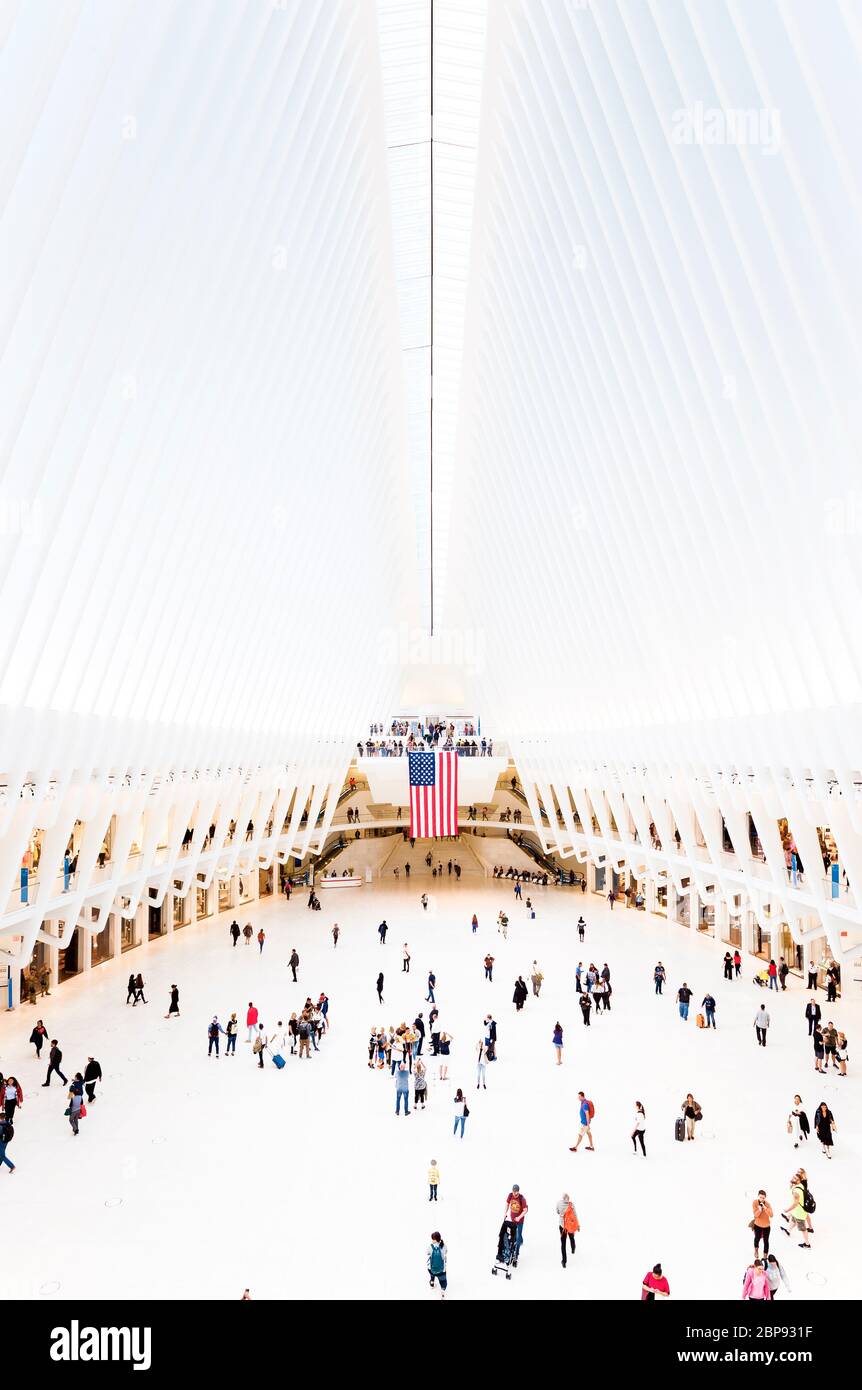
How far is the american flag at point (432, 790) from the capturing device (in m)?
29.6

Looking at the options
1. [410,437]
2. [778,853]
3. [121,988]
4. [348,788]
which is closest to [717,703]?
[778,853]

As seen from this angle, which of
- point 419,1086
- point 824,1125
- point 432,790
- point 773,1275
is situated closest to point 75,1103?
point 419,1086

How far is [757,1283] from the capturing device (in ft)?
23.6

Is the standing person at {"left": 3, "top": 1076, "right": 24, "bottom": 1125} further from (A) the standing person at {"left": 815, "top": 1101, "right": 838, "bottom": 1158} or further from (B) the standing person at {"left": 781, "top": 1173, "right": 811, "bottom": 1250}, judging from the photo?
(A) the standing person at {"left": 815, "top": 1101, "right": 838, "bottom": 1158}

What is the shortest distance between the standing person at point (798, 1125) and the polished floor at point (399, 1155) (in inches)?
8.7

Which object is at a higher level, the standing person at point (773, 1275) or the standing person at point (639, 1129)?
the standing person at point (639, 1129)

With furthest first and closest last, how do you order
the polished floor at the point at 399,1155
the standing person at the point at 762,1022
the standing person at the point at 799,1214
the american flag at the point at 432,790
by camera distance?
the american flag at the point at 432,790
the standing person at the point at 762,1022
the standing person at the point at 799,1214
the polished floor at the point at 399,1155

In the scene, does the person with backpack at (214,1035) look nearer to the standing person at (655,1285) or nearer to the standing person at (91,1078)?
the standing person at (91,1078)

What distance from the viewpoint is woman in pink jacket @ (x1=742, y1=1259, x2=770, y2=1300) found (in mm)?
7184

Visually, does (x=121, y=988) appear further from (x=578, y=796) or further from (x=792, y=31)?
(x=792, y=31)

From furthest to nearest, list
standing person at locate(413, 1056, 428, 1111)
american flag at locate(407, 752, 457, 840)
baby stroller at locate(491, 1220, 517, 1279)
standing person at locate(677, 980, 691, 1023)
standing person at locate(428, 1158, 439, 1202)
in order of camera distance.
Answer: american flag at locate(407, 752, 457, 840) → standing person at locate(677, 980, 691, 1023) → standing person at locate(413, 1056, 428, 1111) → standing person at locate(428, 1158, 439, 1202) → baby stroller at locate(491, 1220, 517, 1279)

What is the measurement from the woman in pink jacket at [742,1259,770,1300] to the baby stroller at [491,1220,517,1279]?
83.6 inches

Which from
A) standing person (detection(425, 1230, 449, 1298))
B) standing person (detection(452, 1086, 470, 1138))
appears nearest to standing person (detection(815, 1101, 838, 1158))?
standing person (detection(452, 1086, 470, 1138))

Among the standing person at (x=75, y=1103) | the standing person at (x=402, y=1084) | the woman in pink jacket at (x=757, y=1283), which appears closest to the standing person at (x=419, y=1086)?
the standing person at (x=402, y=1084)
